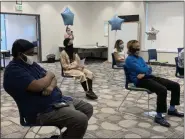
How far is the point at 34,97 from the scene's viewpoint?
6.91 ft

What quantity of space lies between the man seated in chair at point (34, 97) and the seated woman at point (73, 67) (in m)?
2.09

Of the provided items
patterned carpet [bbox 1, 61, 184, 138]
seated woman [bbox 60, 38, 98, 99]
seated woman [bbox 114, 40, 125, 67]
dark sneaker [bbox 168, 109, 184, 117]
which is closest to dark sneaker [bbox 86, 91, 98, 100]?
seated woman [bbox 60, 38, 98, 99]

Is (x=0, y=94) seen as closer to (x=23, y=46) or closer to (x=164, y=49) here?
(x=23, y=46)

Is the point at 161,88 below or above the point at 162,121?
above

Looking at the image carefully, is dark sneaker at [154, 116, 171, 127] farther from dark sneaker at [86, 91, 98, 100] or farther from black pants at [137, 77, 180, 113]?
dark sneaker at [86, 91, 98, 100]

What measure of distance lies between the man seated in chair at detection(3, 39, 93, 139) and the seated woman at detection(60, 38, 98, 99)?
6.87 feet

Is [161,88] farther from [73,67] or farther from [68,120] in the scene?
[73,67]

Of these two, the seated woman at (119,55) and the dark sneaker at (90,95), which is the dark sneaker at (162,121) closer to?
the dark sneaker at (90,95)

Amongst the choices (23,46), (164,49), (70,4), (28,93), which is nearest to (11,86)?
(28,93)

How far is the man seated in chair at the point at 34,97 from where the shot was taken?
2.05m

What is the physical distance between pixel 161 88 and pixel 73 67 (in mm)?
1741

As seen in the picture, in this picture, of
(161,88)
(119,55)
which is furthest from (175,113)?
(119,55)

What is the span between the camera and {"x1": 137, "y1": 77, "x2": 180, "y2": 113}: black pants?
10.4ft

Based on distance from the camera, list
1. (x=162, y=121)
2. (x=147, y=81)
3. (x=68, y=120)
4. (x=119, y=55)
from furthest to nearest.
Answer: (x=119, y=55), (x=147, y=81), (x=162, y=121), (x=68, y=120)
